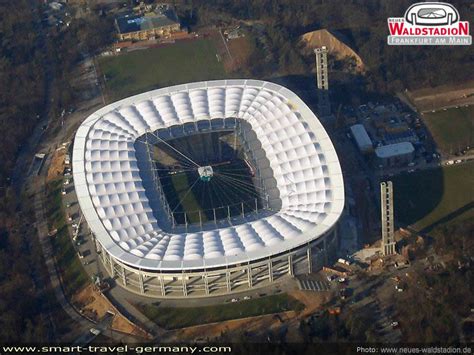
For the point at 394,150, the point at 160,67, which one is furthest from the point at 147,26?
the point at 394,150

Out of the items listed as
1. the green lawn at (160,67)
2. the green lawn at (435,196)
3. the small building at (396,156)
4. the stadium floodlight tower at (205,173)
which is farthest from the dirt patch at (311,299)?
the green lawn at (160,67)

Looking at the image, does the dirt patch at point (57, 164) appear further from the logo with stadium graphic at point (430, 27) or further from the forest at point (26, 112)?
the logo with stadium graphic at point (430, 27)

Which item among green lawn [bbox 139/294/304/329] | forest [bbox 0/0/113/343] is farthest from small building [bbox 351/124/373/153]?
forest [bbox 0/0/113/343]

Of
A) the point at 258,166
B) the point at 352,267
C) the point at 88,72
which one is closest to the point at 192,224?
the point at 258,166

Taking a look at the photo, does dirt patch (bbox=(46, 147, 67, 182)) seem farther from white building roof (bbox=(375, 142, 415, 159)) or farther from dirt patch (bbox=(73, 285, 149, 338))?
white building roof (bbox=(375, 142, 415, 159))

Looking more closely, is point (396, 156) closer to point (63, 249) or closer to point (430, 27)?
point (430, 27)

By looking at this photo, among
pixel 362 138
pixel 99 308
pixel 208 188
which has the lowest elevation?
pixel 99 308
